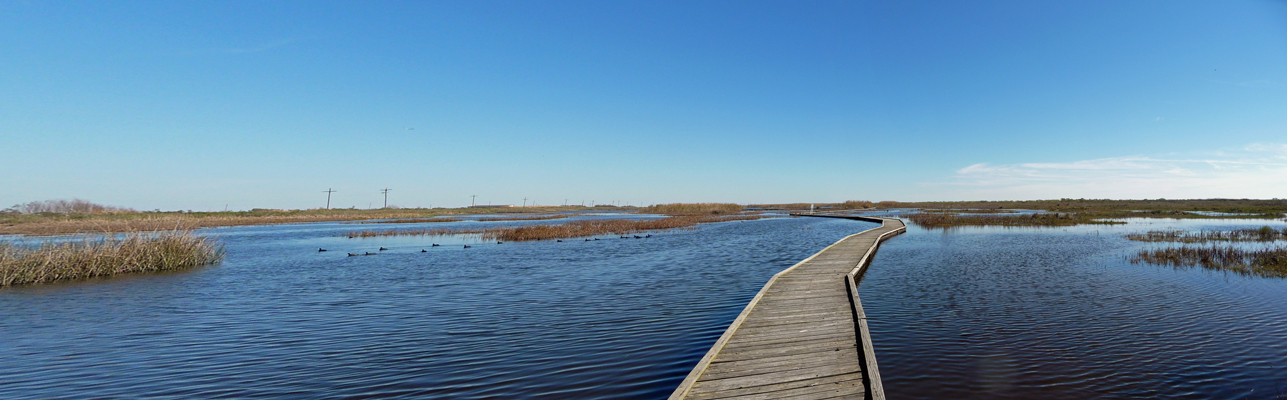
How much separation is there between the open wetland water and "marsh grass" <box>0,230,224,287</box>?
0.78 meters

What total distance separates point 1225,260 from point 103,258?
123ft

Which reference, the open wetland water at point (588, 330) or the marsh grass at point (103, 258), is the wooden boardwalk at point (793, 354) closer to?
the open wetland water at point (588, 330)

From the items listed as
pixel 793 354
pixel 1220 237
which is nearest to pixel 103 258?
pixel 793 354

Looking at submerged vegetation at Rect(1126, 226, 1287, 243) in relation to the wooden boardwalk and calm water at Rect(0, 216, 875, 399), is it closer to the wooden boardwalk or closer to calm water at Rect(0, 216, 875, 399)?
calm water at Rect(0, 216, 875, 399)

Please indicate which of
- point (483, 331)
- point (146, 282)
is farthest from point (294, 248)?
point (483, 331)

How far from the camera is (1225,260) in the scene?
16562 millimetres

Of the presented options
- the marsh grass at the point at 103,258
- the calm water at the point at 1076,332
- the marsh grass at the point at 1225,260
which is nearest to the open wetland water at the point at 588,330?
the calm water at the point at 1076,332

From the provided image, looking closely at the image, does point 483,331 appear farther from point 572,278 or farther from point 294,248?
point 294,248

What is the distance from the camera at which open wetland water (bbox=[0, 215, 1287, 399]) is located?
22.4 ft

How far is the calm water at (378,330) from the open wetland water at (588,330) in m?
0.06

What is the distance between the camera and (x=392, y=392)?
662 centimetres

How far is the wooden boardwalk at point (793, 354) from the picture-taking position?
18.3 feet

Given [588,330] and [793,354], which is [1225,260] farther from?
[588,330]

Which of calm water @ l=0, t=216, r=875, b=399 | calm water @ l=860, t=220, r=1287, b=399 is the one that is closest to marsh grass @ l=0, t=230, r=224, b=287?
calm water @ l=0, t=216, r=875, b=399
